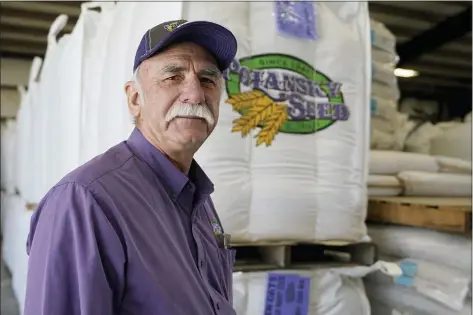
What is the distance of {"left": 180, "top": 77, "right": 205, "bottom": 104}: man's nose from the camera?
1.35 m

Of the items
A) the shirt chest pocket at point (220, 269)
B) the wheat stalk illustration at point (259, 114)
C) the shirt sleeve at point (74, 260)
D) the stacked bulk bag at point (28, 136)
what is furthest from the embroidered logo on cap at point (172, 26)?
the stacked bulk bag at point (28, 136)

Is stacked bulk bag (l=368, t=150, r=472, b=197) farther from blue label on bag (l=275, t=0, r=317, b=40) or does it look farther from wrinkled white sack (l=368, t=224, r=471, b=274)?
blue label on bag (l=275, t=0, r=317, b=40)

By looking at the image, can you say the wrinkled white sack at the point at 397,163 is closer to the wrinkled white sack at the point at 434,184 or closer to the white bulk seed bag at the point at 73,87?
the wrinkled white sack at the point at 434,184

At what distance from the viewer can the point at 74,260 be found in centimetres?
104

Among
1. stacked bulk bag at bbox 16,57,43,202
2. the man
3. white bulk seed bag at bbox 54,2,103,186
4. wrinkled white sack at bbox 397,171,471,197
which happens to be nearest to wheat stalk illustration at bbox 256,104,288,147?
the man

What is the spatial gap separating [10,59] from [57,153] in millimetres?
3526

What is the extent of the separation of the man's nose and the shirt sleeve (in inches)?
15.0

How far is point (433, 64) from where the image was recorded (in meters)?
6.92

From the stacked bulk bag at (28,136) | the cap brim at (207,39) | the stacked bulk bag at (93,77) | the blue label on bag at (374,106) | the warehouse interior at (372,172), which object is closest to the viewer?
the cap brim at (207,39)

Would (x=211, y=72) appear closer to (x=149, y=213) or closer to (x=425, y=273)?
(x=149, y=213)

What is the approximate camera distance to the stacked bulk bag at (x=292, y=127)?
2.13 meters

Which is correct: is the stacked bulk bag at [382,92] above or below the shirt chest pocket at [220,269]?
above

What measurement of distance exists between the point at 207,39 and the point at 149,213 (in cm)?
50

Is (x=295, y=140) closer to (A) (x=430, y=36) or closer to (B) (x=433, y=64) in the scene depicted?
(A) (x=430, y=36)
